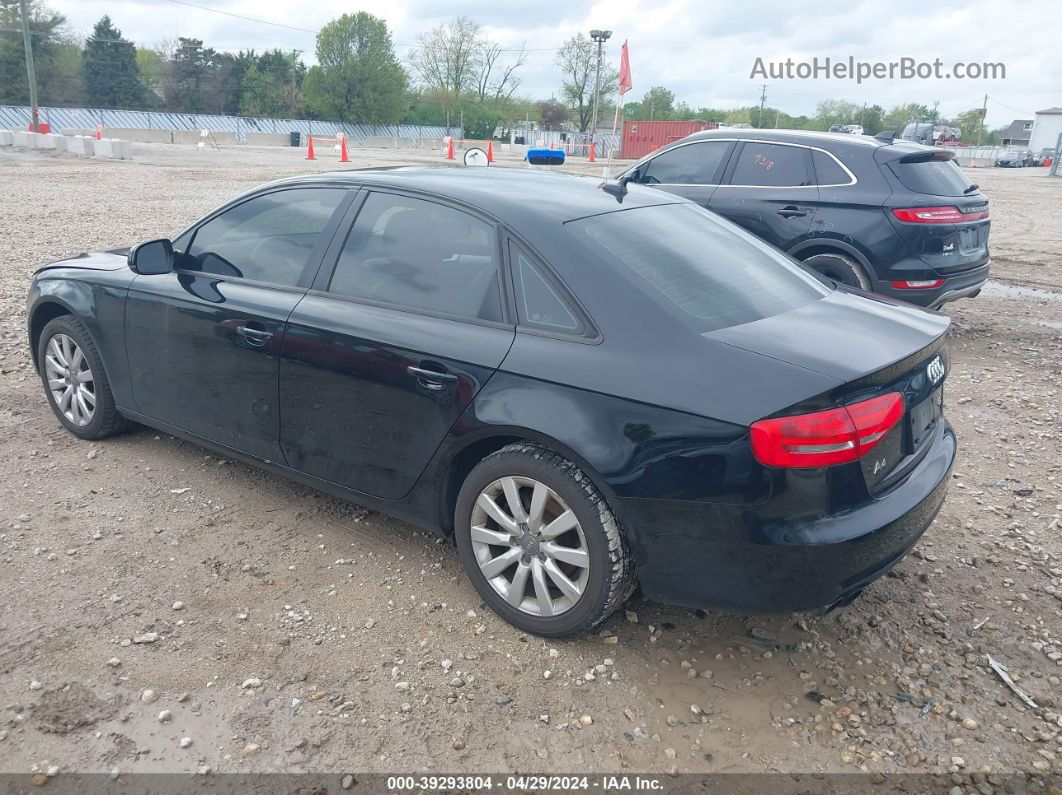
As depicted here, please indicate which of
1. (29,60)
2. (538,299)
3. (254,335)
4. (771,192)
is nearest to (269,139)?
(29,60)

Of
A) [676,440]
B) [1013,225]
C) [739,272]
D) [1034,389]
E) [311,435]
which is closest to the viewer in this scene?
[676,440]

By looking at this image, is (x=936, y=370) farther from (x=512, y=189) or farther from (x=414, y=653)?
(x=414, y=653)

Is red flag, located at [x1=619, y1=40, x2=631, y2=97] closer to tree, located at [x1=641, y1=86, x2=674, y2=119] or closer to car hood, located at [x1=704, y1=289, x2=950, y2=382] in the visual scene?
car hood, located at [x1=704, y1=289, x2=950, y2=382]

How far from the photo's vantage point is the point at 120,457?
15.1 ft

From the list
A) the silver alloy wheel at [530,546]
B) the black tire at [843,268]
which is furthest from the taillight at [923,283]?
the silver alloy wheel at [530,546]

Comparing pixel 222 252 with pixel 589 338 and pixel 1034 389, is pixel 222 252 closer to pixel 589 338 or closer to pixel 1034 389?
pixel 589 338

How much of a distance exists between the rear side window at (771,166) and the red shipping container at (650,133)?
32323 mm

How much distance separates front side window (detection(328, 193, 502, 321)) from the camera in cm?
326

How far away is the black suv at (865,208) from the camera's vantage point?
704cm

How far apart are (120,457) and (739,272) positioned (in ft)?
11.1

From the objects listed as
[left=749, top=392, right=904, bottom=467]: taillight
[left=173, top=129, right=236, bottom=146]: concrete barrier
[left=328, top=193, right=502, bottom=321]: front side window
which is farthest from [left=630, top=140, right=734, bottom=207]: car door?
[left=173, top=129, right=236, bottom=146]: concrete barrier

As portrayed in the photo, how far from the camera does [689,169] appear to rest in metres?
8.40

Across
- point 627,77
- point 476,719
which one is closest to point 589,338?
point 476,719

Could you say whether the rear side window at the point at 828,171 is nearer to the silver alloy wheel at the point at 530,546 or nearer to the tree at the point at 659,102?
the silver alloy wheel at the point at 530,546
